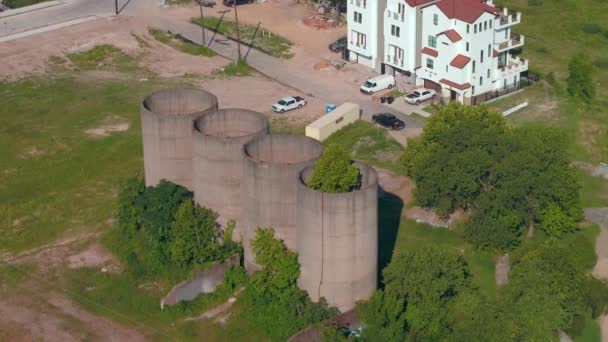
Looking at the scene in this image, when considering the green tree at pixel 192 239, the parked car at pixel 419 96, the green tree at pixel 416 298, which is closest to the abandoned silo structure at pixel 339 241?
the green tree at pixel 416 298

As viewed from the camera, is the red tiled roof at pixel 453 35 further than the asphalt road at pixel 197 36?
No

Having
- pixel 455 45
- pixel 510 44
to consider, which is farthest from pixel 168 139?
pixel 510 44

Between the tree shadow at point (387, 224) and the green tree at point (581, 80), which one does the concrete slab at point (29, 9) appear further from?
the green tree at point (581, 80)

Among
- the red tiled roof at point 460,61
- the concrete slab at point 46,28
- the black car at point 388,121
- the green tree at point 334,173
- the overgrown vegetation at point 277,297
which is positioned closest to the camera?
the green tree at point 334,173

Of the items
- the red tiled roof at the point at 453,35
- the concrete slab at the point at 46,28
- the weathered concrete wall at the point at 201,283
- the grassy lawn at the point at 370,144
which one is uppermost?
the red tiled roof at the point at 453,35

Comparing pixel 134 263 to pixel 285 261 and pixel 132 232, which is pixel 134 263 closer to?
pixel 132 232

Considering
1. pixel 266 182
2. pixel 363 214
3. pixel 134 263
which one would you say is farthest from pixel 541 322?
pixel 134 263
